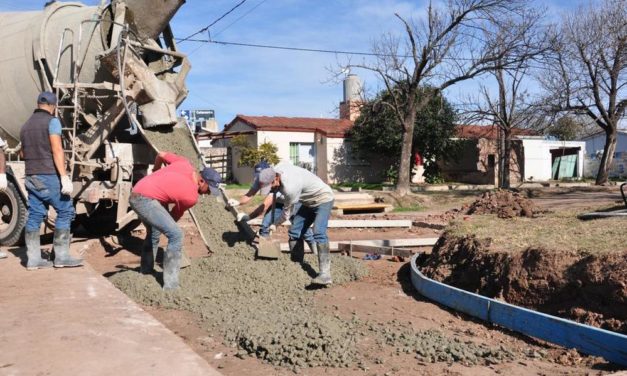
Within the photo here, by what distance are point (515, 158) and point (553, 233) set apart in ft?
98.2

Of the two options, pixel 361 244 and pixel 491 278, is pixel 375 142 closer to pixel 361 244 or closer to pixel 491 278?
pixel 361 244

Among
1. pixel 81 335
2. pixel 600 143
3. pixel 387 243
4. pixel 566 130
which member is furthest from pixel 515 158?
pixel 81 335

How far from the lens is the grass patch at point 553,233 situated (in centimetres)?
566

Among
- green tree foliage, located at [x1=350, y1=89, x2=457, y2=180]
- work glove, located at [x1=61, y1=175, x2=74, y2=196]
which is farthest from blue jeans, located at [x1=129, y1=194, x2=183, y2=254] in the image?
Result: green tree foliage, located at [x1=350, y1=89, x2=457, y2=180]

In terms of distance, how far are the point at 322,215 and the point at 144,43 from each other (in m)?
3.71

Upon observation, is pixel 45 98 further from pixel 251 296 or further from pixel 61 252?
pixel 251 296

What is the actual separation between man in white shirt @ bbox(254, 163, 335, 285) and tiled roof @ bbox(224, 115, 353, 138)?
20.8 meters

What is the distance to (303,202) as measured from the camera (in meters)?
6.88

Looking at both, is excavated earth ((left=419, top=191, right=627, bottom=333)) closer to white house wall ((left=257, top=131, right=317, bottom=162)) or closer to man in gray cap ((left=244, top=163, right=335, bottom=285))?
man in gray cap ((left=244, top=163, right=335, bottom=285))

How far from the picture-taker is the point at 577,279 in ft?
17.0

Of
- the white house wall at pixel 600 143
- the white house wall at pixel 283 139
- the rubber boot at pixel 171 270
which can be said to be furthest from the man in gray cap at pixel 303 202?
the white house wall at pixel 600 143

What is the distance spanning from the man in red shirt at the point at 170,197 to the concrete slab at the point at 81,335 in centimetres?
72

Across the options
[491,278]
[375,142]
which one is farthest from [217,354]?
[375,142]

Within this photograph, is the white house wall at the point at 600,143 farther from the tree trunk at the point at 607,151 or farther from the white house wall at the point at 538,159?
the tree trunk at the point at 607,151
